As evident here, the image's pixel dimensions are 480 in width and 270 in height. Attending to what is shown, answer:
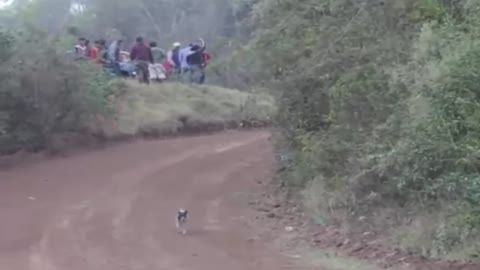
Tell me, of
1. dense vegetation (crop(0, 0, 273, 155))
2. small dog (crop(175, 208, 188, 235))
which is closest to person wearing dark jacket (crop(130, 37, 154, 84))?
dense vegetation (crop(0, 0, 273, 155))

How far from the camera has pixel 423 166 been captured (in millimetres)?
10367

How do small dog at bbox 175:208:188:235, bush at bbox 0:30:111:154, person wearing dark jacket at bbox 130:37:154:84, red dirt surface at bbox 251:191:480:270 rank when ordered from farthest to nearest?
person wearing dark jacket at bbox 130:37:154:84, bush at bbox 0:30:111:154, small dog at bbox 175:208:188:235, red dirt surface at bbox 251:191:480:270

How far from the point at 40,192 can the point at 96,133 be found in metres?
6.95

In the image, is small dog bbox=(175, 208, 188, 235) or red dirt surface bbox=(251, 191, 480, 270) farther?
small dog bbox=(175, 208, 188, 235)

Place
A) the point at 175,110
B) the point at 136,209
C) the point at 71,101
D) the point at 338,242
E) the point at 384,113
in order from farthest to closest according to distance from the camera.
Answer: the point at 175,110, the point at 71,101, the point at 136,209, the point at 384,113, the point at 338,242

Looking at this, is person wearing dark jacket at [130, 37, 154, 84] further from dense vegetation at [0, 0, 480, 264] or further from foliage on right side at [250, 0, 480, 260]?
foliage on right side at [250, 0, 480, 260]

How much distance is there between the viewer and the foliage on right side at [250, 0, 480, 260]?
32.8ft

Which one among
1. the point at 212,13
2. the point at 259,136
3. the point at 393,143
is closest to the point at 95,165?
the point at 259,136

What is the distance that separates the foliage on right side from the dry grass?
6.61m

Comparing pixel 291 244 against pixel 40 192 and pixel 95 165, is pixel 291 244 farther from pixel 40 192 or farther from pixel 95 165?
pixel 95 165

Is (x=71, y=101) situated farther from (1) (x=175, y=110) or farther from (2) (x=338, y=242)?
(2) (x=338, y=242)

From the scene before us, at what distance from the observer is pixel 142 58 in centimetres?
2714

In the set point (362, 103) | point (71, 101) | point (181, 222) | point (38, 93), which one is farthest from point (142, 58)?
point (362, 103)

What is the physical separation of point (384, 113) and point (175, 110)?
48.3 ft
